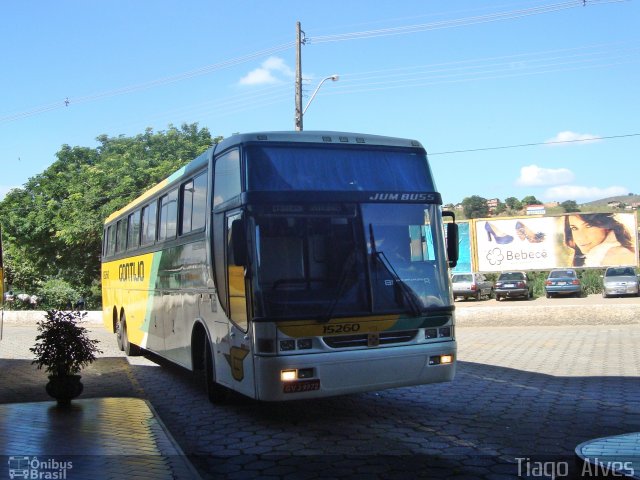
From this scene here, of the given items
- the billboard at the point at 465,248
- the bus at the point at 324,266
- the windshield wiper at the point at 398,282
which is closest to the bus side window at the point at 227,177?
the bus at the point at 324,266

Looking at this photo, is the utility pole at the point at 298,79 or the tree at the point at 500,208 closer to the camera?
the utility pole at the point at 298,79

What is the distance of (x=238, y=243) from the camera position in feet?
23.4

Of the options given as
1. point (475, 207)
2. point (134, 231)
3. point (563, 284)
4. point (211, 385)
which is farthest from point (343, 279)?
point (475, 207)

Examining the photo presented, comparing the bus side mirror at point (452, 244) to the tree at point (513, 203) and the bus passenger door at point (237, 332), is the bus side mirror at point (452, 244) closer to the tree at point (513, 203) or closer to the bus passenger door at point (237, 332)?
the bus passenger door at point (237, 332)

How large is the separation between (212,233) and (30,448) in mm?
3358

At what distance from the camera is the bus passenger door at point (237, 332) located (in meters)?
7.36

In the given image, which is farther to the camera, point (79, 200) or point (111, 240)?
point (79, 200)

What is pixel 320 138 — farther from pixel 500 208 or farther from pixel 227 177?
pixel 500 208

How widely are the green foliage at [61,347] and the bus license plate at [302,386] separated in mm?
3274

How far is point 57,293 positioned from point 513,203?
92.6 meters

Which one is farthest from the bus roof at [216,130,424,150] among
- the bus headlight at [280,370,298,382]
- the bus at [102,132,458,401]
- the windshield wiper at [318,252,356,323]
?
the bus headlight at [280,370,298,382]

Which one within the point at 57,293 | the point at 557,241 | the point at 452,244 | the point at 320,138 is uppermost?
the point at 320,138

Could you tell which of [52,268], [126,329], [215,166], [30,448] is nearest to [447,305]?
[215,166]

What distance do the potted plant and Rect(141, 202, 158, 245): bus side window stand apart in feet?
11.0
